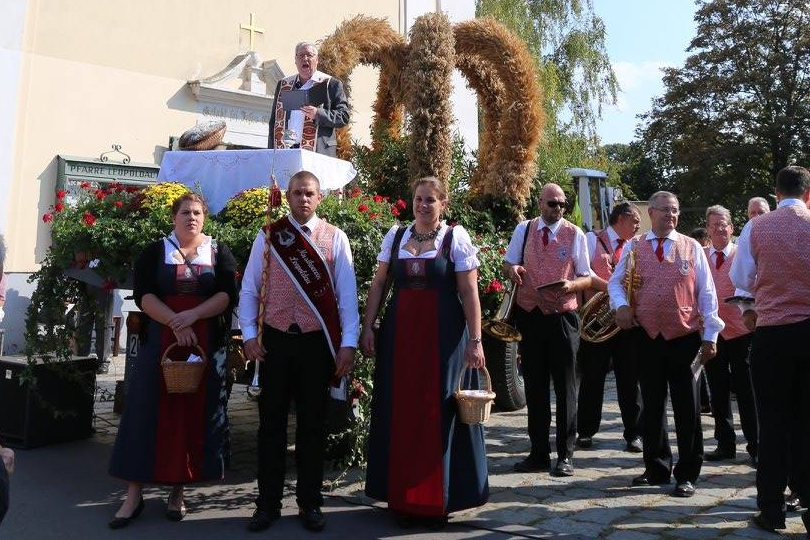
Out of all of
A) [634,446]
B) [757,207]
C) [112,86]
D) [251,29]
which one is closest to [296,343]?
[634,446]

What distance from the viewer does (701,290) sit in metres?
5.29

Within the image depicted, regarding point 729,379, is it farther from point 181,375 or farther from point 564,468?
point 181,375

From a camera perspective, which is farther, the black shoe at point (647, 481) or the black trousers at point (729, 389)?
A: the black trousers at point (729, 389)

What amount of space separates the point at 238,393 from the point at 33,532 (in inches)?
195

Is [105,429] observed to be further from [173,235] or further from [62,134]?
[62,134]

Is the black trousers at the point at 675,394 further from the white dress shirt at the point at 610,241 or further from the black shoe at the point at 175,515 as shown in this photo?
the black shoe at the point at 175,515

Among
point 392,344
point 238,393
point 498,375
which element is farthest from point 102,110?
point 392,344

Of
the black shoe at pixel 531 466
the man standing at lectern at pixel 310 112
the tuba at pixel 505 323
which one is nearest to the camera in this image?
the tuba at pixel 505 323

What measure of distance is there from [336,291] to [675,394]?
7.65ft

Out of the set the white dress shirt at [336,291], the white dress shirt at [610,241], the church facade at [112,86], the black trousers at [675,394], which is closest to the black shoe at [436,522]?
the white dress shirt at [336,291]

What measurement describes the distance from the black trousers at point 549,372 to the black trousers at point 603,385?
988 millimetres

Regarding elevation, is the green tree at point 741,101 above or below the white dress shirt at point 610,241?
above

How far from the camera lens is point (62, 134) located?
44.0 feet

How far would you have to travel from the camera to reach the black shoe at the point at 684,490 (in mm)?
5281
